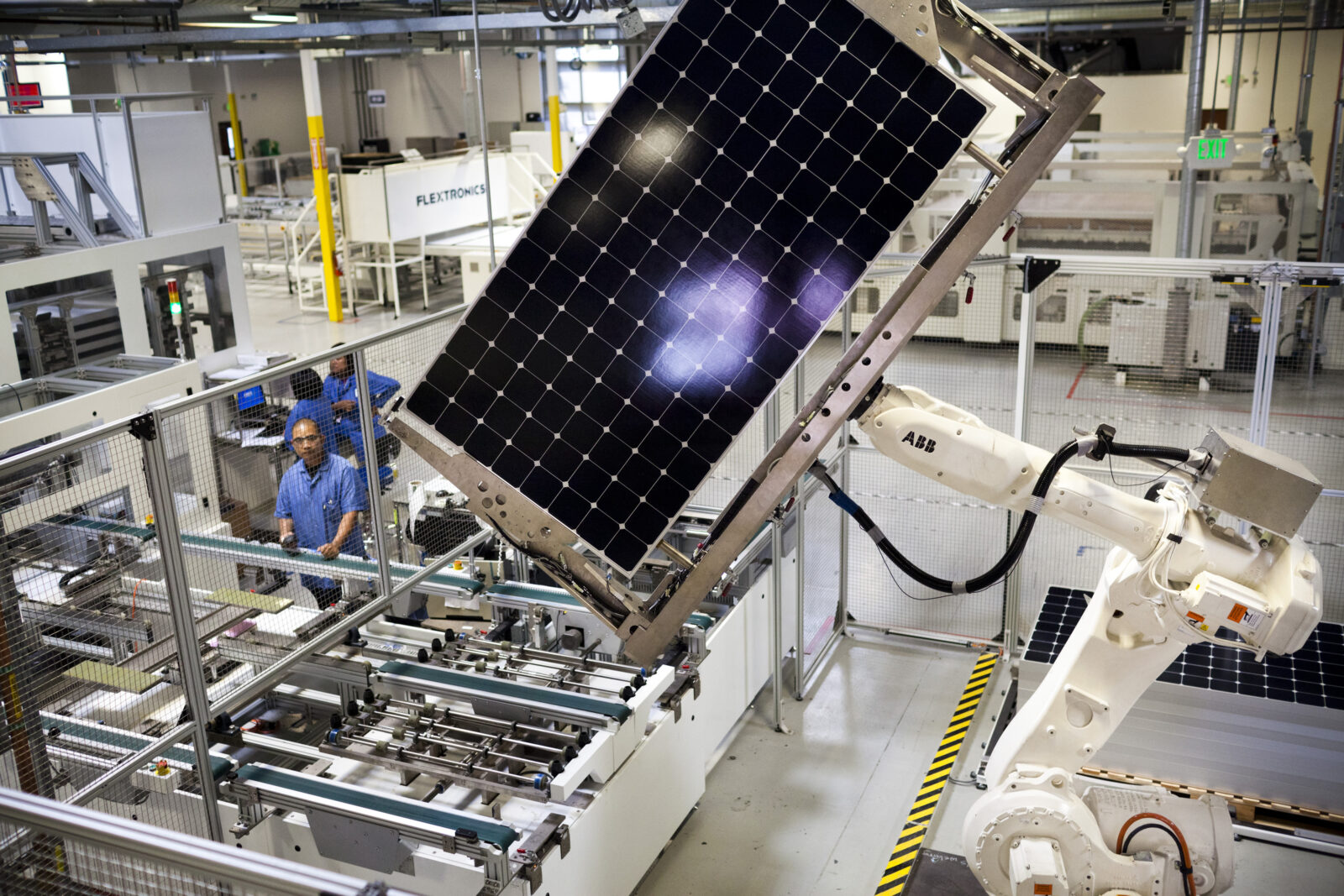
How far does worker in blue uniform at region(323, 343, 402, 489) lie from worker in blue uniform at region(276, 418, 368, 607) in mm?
184

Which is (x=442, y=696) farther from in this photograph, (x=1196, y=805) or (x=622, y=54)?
(x=622, y=54)

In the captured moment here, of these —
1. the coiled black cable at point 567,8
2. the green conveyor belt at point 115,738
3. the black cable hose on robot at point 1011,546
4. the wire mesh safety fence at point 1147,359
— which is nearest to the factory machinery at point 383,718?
the green conveyor belt at point 115,738

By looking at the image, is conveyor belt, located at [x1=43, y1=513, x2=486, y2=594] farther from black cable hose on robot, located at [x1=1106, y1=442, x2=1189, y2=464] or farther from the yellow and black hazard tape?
black cable hose on robot, located at [x1=1106, y1=442, x2=1189, y2=464]

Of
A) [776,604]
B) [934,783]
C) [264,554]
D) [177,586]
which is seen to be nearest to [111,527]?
[264,554]

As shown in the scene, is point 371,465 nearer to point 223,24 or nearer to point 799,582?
point 799,582

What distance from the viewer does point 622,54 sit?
27.2 meters

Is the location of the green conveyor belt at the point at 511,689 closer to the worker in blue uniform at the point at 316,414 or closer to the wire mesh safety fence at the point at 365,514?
the wire mesh safety fence at the point at 365,514

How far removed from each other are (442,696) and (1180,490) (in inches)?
133

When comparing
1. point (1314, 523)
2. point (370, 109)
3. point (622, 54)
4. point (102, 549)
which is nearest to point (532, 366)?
point (102, 549)

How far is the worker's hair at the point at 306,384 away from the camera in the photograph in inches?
210

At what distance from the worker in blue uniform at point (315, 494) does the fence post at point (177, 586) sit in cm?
232

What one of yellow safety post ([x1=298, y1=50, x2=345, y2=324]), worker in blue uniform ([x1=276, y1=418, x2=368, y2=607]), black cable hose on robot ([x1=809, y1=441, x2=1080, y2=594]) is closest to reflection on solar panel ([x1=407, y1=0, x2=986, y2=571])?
black cable hose on robot ([x1=809, y1=441, x2=1080, y2=594])

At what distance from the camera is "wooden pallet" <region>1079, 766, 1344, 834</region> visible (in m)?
6.02

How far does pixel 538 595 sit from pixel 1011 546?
2638mm
